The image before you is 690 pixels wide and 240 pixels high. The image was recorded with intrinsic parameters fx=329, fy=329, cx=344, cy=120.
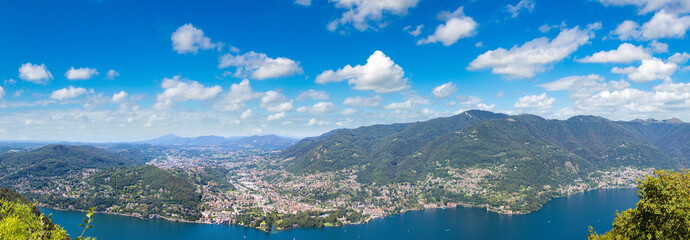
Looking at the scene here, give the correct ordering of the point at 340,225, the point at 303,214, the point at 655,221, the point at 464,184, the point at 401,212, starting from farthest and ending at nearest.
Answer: the point at 464,184 → the point at 401,212 → the point at 303,214 → the point at 340,225 → the point at 655,221

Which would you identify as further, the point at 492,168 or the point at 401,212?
the point at 492,168

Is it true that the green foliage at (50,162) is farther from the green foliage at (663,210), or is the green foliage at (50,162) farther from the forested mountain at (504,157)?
the green foliage at (663,210)

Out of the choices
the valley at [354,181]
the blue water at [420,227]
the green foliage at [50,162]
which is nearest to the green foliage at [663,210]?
the blue water at [420,227]

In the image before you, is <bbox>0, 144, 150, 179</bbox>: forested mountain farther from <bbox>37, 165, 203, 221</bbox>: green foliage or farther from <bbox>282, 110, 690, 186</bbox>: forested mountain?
<bbox>282, 110, 690, 186</bbox>: forested mountain

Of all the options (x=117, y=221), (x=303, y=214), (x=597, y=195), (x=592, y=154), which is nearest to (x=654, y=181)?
(x=303, y=214)

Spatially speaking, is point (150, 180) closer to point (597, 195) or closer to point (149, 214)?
point (149, 214)

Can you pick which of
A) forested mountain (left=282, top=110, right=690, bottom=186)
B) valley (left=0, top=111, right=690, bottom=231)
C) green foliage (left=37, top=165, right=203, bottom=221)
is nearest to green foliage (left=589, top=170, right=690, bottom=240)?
valley (left=0, top=111, right=690, bottom=231)
